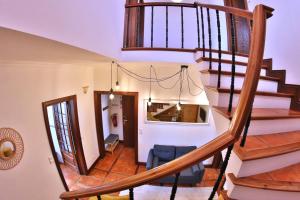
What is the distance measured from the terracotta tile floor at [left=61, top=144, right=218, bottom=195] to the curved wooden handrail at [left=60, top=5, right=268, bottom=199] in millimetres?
3551

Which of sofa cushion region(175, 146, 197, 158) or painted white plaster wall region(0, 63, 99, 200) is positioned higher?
painted white plaster wall region(0, 63, 99, 200)

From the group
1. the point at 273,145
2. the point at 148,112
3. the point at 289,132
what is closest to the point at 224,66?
the point at 289,132

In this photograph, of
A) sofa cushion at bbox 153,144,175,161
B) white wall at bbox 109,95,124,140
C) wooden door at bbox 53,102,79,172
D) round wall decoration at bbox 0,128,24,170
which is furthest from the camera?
white wall at bbox 109,95,124,140

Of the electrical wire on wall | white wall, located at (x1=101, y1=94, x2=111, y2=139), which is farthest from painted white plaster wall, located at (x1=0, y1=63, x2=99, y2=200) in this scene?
white wall, located at (x1=101, y1=94, x2=111, y2=139)

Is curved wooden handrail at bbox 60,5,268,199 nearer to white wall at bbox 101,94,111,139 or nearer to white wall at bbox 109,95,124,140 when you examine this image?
white wall at bbox 101,94,111,139

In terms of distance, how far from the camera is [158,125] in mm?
4680

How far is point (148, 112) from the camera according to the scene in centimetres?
465

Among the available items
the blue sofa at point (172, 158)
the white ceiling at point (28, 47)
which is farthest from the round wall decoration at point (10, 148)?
the blue sofa at point (172, 158)

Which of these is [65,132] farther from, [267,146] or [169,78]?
[267,146]

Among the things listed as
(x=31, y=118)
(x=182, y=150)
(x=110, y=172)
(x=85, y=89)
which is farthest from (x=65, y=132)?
(x=182, y=150)

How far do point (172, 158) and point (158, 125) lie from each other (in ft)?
2.99

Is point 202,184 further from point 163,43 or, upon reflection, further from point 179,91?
point 163,43

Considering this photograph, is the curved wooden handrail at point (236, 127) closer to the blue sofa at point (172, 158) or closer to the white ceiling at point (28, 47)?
the white ceiling at point (28, 47)

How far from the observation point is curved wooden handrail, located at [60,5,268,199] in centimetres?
75
